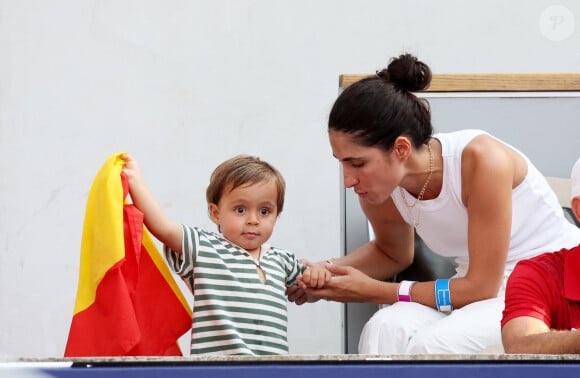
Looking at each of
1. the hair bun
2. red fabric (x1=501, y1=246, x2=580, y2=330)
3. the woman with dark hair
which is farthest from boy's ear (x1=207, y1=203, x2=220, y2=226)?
red fabric (x1=501, y1=246, x2=580, y2=330)

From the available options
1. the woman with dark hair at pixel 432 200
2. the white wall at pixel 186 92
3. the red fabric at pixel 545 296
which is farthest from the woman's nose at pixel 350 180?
the white wall at pixel 186 92

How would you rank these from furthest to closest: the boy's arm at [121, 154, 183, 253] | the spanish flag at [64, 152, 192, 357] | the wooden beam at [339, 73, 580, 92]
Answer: the wooden beam at [339, 73, 580, 92] < the boy's arm at [121, 154, 183, 253] < the spanish flag at [64, 152, 192, 357]

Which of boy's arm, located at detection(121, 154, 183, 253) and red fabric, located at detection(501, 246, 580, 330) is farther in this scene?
boy's arm, located at detection(121, 154, 183, 253)

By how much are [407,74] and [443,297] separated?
45cm

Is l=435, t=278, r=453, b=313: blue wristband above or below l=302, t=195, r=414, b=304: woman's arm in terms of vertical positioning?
below

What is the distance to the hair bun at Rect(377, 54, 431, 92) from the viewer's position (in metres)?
1.90

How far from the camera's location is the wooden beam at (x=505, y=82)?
231 cm

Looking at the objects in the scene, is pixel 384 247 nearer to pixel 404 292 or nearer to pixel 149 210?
pixel 404 292

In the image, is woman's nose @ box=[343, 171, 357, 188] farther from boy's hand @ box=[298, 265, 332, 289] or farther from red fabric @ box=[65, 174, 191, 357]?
red fabric @ box=[65, 174, 191, 357]

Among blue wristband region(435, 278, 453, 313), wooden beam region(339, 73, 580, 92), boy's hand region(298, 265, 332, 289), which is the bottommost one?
blue wristband region(435, 278, 453, 313)

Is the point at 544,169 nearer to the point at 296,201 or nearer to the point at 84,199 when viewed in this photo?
the point at 296,201

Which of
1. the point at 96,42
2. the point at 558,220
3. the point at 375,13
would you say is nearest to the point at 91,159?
the point at 96,42

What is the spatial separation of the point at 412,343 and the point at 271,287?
0.28 m

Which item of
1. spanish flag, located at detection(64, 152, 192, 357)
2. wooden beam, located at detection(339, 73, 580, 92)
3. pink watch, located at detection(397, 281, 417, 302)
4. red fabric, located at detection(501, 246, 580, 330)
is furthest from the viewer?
wooden beam, located at detection(339, 73, 580, 92)
